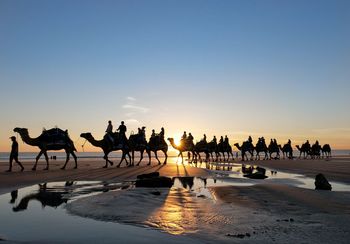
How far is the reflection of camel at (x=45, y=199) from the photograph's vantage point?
9.62 m

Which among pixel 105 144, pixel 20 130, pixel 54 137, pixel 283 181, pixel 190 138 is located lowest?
pixel 283 181

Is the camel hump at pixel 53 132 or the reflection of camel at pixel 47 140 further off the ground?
the camel hump at pixel 53 132

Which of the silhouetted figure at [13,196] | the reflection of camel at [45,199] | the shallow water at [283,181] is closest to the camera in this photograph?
the reflection of camel at [45,199]

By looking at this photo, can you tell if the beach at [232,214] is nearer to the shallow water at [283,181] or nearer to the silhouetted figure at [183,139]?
the shallow water at [283,181]

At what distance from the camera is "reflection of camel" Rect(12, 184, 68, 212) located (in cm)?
962

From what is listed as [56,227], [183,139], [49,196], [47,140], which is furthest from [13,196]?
[183,139]

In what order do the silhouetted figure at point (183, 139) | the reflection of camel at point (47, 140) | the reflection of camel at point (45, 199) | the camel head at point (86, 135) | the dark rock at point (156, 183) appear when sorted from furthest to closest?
the silhouetted figure at point (183, 139) < the camel head at point (86, 135) < the reflection of camel at point (47, 140) < the dark rock at point (156, 183) < the reflection of camel at point (45, 199)

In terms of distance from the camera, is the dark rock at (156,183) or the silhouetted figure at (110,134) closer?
the dark rock at (156,183)

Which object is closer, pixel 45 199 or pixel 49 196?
pixel 45 199

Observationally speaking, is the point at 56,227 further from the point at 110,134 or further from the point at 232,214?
the point at 110,134

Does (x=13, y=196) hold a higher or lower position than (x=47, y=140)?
lower

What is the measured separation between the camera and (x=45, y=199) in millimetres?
10758

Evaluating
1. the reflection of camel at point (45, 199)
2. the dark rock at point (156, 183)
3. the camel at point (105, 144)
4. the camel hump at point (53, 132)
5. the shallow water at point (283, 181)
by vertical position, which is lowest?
the reflection of camel at point (45, 199)

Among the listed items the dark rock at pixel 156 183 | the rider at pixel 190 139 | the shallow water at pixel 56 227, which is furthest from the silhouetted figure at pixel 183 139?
the shallow water at pixel 56 227
